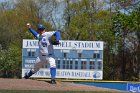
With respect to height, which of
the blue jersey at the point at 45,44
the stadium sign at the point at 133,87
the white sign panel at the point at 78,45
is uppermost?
the white sign panel at the point at 78,45

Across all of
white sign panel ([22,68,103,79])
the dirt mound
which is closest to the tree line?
white sign panel ([22,68,103,79])

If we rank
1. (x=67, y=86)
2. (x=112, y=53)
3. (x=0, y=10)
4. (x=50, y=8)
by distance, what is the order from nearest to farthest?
(x=67, y=86), (x=112, y=53), (x=50, y=8), (x=0, y=10)

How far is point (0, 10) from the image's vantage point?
201 feet

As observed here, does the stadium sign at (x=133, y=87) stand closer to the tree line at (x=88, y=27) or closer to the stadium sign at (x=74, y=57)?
the stadium sign at (x=74, y=57)

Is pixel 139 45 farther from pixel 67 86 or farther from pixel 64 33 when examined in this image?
pixel 67 86

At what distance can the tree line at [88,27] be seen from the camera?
158 ft

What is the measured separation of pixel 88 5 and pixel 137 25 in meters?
8.65

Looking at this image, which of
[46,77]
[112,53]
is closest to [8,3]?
[112,53]

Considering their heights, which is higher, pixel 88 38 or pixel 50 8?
pixel 50 8

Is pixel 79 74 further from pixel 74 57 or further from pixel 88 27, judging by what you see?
pixel 88 27

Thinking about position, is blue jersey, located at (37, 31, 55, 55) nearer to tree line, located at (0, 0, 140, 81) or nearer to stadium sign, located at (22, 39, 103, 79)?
stadium sign, located at (22, 39, 103, 79)

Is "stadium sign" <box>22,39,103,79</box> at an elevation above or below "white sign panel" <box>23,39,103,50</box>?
below

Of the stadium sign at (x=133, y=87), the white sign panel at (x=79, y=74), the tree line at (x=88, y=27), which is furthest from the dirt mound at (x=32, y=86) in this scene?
the tree line at (x=88, y=27)

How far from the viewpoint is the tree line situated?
48.2 meters
